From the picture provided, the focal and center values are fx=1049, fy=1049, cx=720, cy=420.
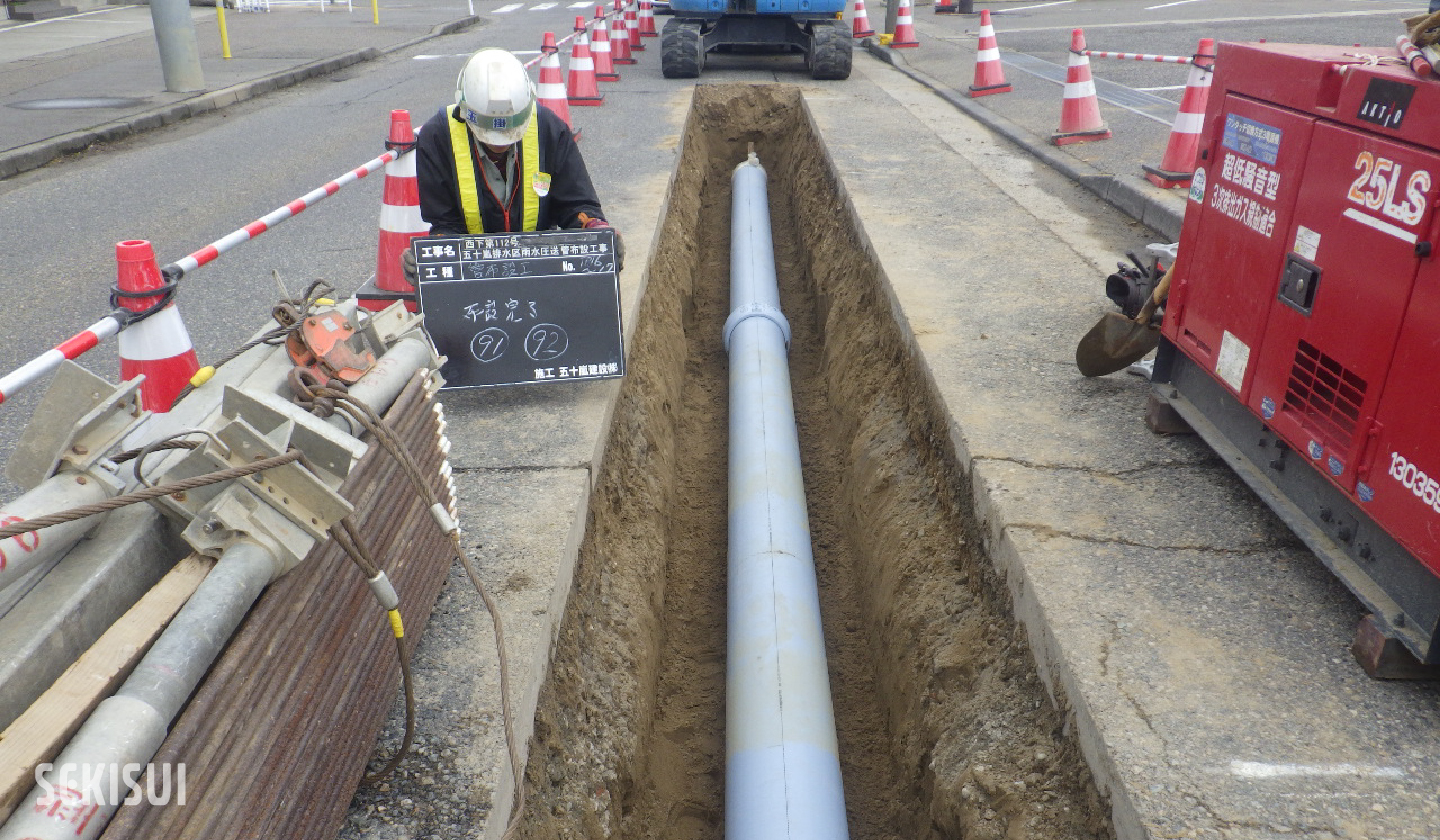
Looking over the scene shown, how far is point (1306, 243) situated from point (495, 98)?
9.22 feet

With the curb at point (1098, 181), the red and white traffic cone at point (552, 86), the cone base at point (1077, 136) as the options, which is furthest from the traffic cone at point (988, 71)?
the red and white traffic cone at point (552, 86)

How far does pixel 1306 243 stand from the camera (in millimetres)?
3049

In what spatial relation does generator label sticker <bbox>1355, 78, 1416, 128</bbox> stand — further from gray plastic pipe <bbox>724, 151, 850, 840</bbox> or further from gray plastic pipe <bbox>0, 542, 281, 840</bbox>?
gray plastic pipe <bbox>0, 542, 281, 840</bbox>

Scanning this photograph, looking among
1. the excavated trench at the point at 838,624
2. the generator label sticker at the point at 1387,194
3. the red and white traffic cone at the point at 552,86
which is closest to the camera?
the generator label sticker at the point at 1387,194

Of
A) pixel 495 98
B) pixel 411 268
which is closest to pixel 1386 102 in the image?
pixel 495 98

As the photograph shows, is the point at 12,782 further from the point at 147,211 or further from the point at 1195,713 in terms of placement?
the point at 147,211

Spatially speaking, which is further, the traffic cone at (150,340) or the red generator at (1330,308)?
the traffic cone at (150,340)

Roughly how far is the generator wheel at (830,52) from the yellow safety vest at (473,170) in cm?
922

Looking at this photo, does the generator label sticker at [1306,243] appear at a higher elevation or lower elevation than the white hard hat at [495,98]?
lower

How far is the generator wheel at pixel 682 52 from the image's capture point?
1310cm

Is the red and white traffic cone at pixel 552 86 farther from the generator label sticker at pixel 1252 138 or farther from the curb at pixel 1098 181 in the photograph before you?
the generator label sticker at pixel 1252 138

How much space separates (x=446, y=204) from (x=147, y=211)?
15.4 ft

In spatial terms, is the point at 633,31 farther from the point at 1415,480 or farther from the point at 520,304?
the point at 1415,480

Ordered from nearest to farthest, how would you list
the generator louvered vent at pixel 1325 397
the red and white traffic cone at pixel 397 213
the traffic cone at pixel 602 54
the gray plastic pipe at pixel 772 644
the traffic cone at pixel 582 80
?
the generator louvered vent at pixel 1325 397 → the gray plastic pipe at pixel 772 644 → the red and white traffic cone at pixel 397 213 → the traffic cone at pixel 582 80 → the traffic cone at pixel 602 54
